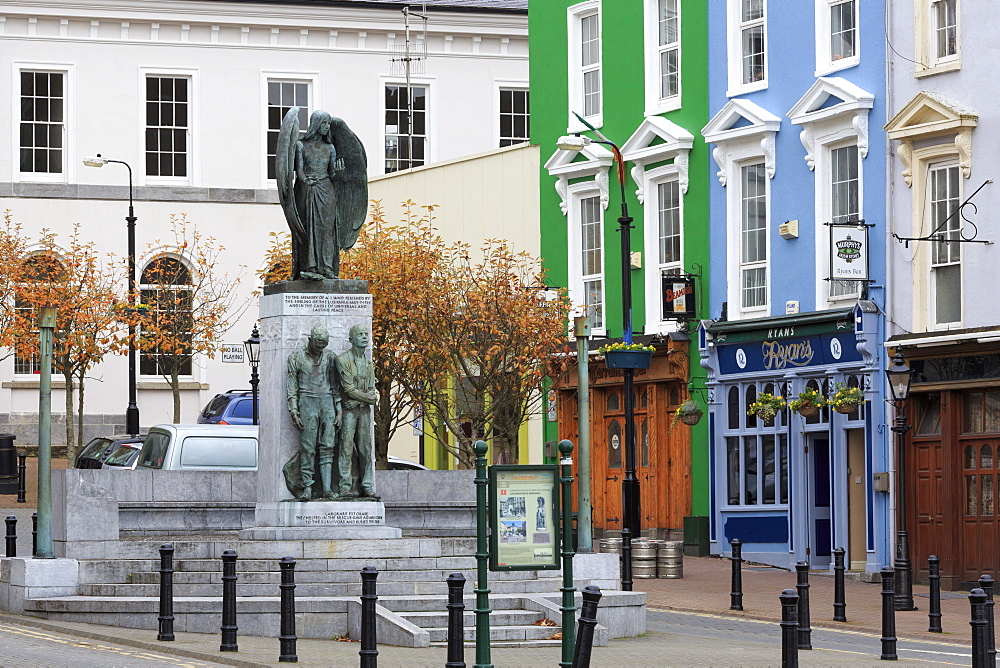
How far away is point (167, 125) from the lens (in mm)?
47281

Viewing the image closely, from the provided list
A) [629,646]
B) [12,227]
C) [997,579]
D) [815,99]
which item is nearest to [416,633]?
[629,646]

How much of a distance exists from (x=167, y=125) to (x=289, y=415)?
27976 millimetres

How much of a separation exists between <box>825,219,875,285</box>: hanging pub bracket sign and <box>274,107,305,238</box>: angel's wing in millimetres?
10074

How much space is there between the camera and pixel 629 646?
61.3 feet

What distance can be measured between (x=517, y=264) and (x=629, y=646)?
18.4 meters

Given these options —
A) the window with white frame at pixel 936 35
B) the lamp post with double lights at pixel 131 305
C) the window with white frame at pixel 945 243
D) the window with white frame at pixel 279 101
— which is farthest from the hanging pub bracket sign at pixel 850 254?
the window with white frame at pixel 279 101

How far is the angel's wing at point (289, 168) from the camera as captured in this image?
21359mm

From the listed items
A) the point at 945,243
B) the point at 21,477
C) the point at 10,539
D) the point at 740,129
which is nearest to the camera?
the point at 10,539

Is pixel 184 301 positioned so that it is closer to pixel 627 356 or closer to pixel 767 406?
pixel 627 356

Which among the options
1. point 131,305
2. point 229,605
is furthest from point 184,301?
point 229,605

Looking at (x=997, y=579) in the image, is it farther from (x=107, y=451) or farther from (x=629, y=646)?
(x=107, y=451)

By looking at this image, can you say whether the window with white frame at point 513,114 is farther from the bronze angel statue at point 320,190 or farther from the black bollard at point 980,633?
the black bollard at point 980,633

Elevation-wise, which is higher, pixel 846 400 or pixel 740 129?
pixel 740 129

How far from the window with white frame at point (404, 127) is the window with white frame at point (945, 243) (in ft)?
74.0
